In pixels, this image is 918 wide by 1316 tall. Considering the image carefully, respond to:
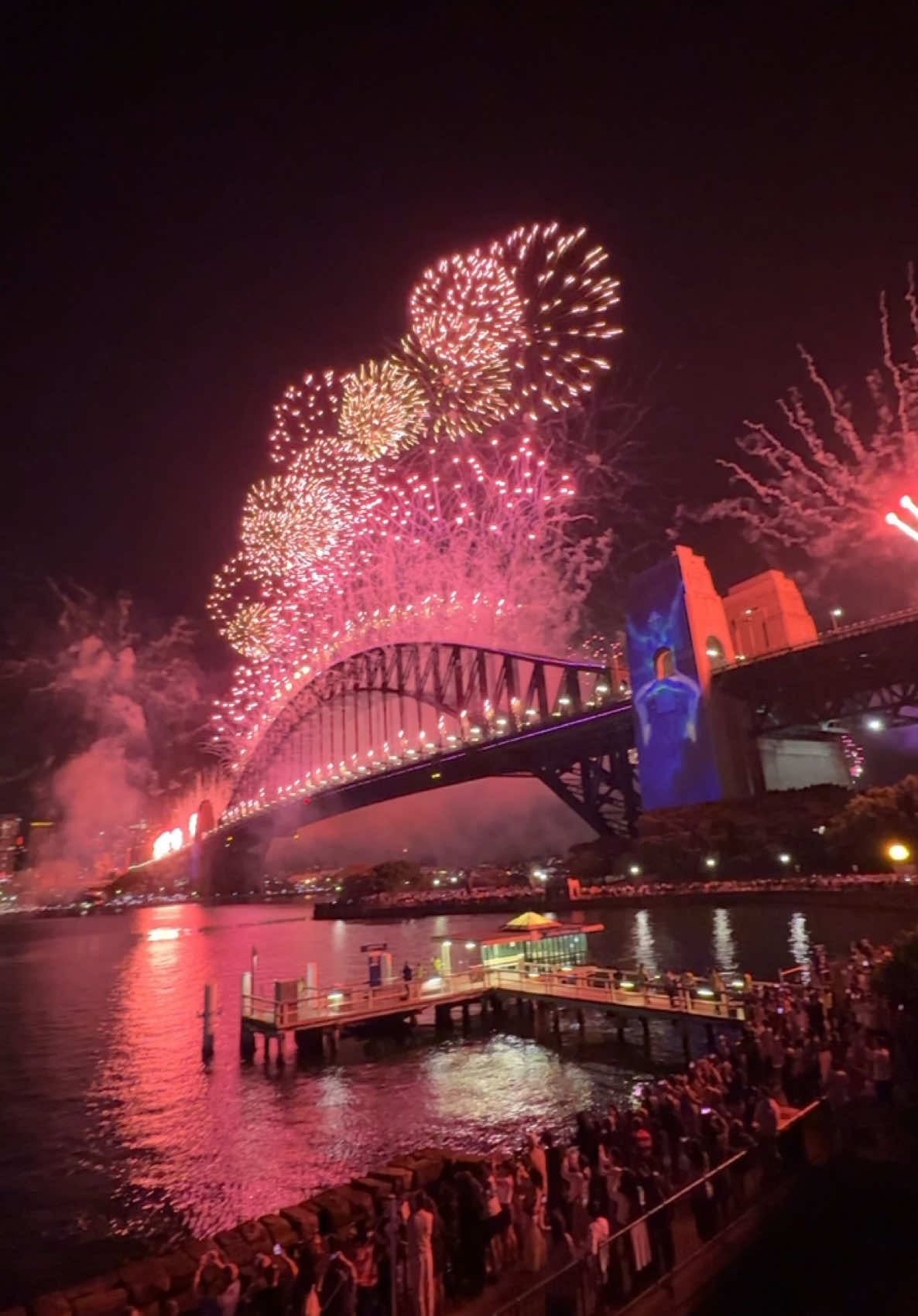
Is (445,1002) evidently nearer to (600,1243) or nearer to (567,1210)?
(567,1210)

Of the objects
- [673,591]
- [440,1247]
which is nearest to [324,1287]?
Result: [440,1247]

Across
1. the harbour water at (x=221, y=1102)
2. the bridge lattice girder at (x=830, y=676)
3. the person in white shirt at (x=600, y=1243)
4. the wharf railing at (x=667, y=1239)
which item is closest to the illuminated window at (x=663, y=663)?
the bridge lattice girder at (x=830, y=676)

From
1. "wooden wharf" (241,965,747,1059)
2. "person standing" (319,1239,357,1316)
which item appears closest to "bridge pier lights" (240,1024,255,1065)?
"wooden wharf" (241,965,747,1059)

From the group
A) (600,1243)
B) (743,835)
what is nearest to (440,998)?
(600,1243)

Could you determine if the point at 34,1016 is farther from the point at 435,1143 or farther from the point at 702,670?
the point at 702,670

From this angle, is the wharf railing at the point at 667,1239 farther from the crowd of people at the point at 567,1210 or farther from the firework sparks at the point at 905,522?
the firework sparks at the point at 905,522

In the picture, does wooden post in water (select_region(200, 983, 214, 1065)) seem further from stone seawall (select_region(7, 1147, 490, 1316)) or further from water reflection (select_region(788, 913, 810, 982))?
water reflection (select_region(788, 913, 810, 982))
